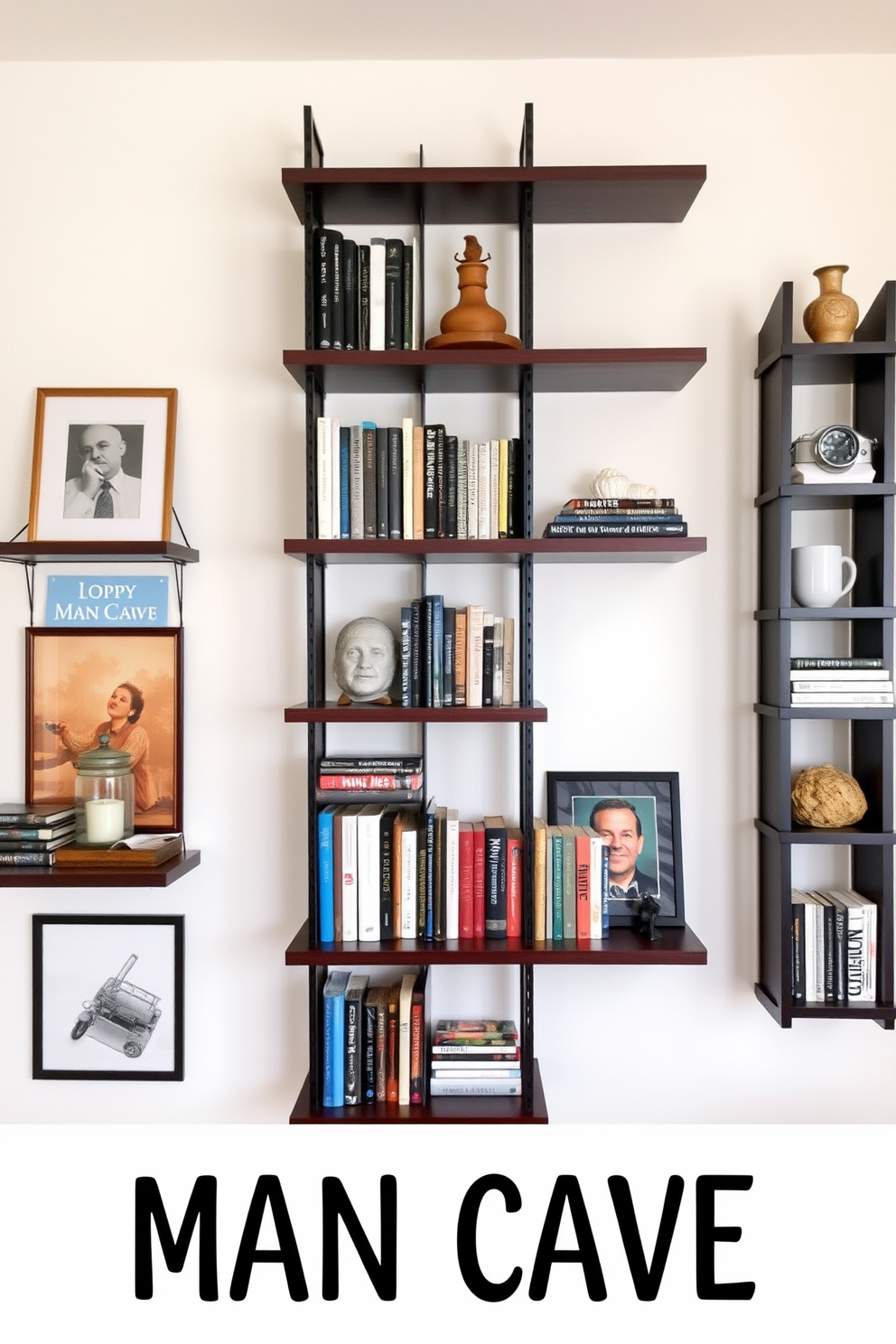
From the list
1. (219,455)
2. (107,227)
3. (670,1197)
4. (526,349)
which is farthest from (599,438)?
(670,1197)

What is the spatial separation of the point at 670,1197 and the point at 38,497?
A: 6.33 ft

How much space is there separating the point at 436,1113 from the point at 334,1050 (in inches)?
9.2

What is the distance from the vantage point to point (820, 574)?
7.51 ft

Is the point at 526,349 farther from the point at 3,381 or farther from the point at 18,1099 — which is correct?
the point at 18,1099

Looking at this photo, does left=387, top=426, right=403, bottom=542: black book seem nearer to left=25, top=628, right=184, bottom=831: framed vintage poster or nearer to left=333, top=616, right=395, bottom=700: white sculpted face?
left=333, top=616, right=395, bottom=700: white sculpted face

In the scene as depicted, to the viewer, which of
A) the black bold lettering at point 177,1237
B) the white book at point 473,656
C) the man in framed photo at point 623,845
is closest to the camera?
the black bold lettering at point 177,1237

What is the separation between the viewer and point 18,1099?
97.3 inches

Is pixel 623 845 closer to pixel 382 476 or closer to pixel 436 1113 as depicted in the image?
pixel 436 1113

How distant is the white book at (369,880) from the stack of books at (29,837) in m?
0.63

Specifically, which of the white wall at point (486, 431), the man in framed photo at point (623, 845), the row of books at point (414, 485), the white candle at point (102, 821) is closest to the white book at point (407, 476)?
the row of books at point (414, 485)

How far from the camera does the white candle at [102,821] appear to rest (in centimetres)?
233

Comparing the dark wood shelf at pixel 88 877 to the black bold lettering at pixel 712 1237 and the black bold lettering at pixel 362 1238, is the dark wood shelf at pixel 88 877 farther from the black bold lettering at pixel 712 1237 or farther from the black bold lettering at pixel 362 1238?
the black bold lettering at pixel 712 1237

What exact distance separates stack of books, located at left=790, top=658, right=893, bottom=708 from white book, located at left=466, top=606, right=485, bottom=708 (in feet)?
2.08

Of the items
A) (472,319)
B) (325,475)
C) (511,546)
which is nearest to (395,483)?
(325,475)
